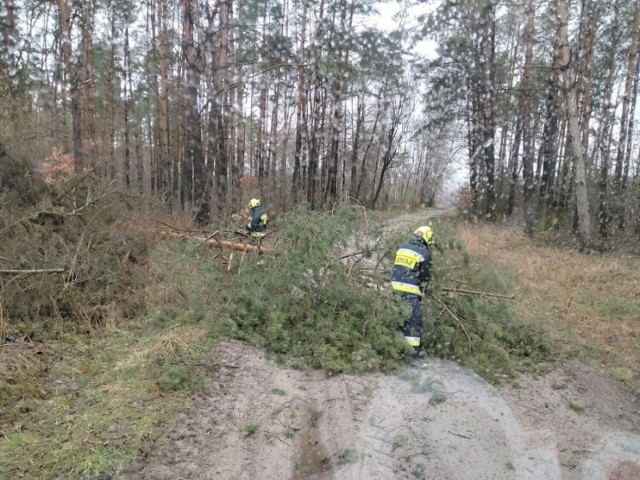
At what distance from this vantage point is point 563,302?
306 inches

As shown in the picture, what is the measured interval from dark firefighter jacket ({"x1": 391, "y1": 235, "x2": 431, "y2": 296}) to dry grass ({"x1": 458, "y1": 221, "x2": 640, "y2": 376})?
1.98 m

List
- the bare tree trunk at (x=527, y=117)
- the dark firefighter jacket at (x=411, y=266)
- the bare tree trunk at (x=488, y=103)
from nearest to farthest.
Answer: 1. the dark firefighter jacket at (x=411, y=266)
2. the bare tree trunk at (x=527, y=117)
3. the bare tree trunk at (x=488, y=103)

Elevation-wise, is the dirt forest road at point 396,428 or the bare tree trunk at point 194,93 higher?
the bare tree trunk at point 194,93

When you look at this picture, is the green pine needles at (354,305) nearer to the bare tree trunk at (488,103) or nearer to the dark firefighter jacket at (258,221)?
the dark firefighter jacket at (258,221)

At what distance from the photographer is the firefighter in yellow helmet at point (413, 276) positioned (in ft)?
17.2

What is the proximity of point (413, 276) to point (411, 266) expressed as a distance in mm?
148

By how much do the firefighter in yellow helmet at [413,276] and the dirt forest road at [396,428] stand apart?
0.44 m

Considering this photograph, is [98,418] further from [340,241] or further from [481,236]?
[481,236]

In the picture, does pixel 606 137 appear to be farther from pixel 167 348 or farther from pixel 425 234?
pixel 167 348

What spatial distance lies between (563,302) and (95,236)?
7.86m

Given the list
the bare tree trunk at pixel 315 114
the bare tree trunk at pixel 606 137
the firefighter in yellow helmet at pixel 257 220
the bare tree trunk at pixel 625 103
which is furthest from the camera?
the bare tree trunk at pixel 315 114

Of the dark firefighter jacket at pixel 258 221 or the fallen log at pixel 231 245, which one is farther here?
the dark firefighter jacket at pixel 258 221

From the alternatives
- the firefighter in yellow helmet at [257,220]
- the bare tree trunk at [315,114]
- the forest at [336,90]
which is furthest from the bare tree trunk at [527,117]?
the firefighter in yellow helmet at [257,220]

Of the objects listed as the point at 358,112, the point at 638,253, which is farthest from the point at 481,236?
the point at 358,112
